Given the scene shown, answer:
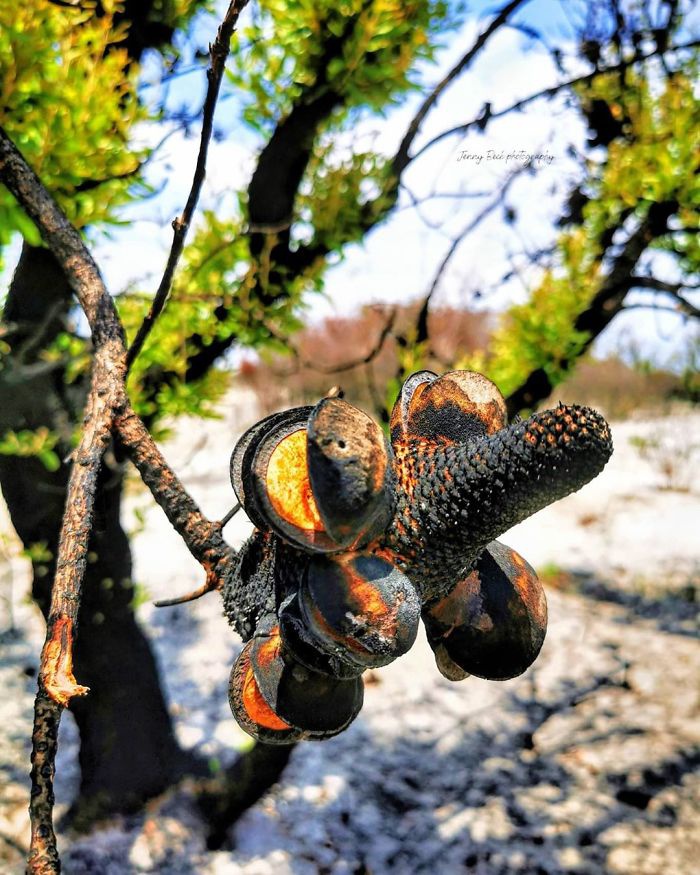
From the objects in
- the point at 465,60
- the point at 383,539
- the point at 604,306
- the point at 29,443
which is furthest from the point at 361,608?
the point at 604,306

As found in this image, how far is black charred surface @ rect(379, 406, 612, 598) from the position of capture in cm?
41

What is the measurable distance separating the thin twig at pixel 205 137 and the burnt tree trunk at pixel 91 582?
3.30 feet

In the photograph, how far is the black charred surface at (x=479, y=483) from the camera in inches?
16.2

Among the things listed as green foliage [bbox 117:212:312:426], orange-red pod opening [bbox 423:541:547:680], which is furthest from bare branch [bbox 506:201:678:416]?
orange-red pod opening [bbox 423:541:547:680]

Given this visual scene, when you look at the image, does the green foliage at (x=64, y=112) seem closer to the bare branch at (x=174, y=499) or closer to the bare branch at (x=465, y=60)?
the bare branch at (x=465, y=60)

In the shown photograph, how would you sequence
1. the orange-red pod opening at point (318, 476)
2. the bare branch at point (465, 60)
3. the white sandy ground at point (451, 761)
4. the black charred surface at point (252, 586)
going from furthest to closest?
the white sandy ground at point (451, 761), the bare branch at point (465, 60), the black charred surface at point (252, 586), the orange-red pod opening at point (318, 476)

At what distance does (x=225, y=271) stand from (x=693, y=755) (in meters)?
2.30

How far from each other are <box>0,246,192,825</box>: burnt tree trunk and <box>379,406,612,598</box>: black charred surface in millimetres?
1212

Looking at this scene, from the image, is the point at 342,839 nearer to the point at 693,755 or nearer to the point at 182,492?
the point at 693,755

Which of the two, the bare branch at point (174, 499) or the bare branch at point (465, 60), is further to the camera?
the bare branch at point (465, 60)

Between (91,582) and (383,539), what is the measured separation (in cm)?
165

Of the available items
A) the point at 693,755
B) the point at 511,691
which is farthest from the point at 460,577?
the point at 511,691

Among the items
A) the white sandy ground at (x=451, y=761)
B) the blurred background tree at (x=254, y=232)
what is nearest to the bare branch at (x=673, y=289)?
the blurred background tree at (x=254, y=232)

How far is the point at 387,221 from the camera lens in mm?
1906
